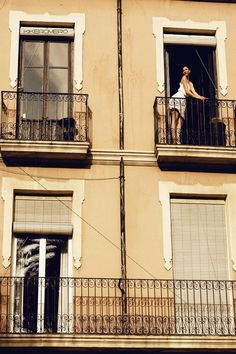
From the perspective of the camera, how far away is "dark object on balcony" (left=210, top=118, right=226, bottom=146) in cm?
1716

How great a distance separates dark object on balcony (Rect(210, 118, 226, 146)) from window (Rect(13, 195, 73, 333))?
10.1ft

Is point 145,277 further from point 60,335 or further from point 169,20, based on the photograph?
point 169,20

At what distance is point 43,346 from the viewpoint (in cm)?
1479

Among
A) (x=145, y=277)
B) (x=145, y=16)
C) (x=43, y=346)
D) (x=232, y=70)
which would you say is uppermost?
(x=145, y=16)

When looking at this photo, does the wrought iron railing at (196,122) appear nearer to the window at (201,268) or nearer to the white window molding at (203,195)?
the white window molding at (203,195)

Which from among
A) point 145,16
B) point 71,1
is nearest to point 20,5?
point 71,1

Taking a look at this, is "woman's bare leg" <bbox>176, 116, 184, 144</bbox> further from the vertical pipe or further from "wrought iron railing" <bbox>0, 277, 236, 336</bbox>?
"wrought iron railing" <bbox>0, 277, 236, 336</bbox>

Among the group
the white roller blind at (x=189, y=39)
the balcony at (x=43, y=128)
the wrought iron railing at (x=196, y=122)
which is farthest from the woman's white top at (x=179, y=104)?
the balcony at (x=43, y=128)

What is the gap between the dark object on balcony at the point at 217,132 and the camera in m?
17.2

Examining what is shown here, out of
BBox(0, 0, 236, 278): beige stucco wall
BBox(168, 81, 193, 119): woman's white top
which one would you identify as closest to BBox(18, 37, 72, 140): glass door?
BBox(0, 0, 236, 278): beige stucco wall

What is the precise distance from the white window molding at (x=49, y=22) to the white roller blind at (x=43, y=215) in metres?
2.39

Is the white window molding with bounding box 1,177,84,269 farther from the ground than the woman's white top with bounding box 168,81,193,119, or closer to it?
closer to it

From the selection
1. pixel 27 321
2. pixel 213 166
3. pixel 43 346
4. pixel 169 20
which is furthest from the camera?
pixel 169 20

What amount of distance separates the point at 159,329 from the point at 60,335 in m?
1.88
